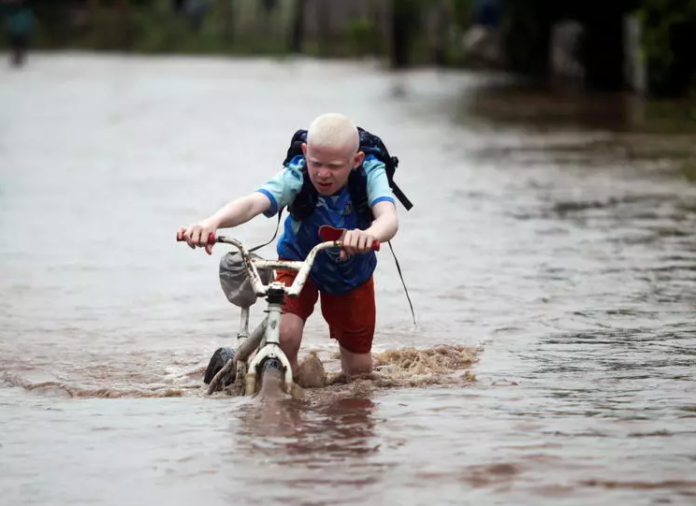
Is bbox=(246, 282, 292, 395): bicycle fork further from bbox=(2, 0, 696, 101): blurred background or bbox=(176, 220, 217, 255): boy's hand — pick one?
bbox=(2, 0, 696, 101): blurred background

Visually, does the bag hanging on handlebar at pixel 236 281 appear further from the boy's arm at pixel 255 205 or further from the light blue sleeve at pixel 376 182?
the light blue sleeve at pixel 376 182

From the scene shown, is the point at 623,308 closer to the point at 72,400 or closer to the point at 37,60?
the point at 72,400

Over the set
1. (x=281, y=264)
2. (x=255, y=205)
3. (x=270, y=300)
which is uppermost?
(x=255, y=205)

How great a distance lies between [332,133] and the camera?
6.62m

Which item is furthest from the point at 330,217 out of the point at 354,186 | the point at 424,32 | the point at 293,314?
the point at 424,32

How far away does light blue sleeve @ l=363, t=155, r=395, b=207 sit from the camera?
689 cm

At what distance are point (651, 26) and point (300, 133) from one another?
807 inches

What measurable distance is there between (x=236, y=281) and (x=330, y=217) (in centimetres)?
47

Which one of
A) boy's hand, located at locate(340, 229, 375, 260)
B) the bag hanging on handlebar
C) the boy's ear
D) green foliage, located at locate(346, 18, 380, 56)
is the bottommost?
the bag hanging on handlebar

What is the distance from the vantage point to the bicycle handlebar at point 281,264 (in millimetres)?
6477

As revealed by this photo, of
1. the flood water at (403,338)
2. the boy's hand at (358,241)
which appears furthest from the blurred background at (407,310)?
the boy's hand at (358,241)

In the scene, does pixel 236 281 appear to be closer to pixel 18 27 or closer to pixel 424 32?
pixel 18 27

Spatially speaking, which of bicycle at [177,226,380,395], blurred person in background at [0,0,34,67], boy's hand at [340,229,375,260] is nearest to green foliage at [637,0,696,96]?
bicycle at [177,226,380,395]

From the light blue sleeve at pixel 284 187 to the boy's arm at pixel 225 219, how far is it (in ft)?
0.12
